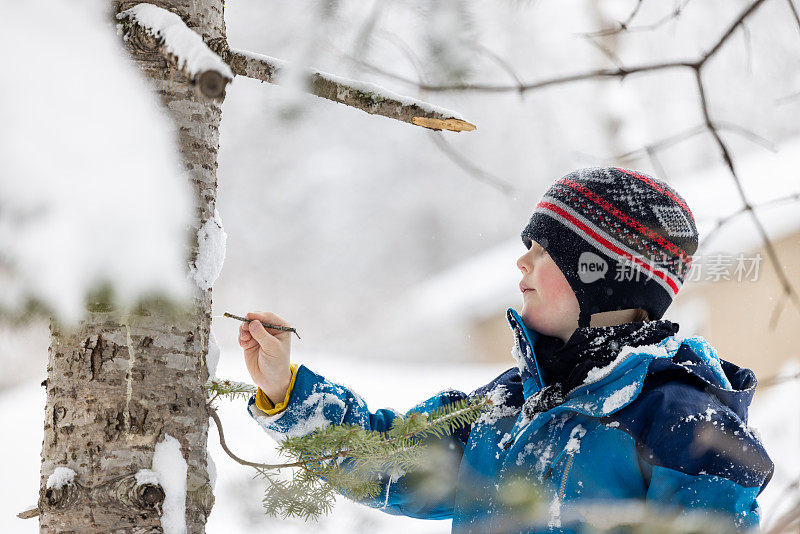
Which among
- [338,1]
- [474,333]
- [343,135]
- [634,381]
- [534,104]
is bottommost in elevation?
[634,381]

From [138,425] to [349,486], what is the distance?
37cm

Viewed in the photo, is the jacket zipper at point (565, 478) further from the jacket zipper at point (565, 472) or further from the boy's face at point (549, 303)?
the boy's face at point (549, 303)

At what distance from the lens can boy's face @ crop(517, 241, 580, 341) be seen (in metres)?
1.51

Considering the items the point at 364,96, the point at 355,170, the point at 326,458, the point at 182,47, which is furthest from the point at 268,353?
the point at 355,170

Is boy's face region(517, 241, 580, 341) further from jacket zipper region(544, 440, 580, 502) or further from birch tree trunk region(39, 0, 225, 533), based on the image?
birch tree trunk region(39, 0, 225, 533)

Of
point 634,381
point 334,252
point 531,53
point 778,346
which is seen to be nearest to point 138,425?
point 634,381

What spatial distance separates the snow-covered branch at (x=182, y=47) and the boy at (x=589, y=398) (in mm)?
573

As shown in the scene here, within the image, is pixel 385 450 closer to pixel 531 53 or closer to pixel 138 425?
pixel 138 425

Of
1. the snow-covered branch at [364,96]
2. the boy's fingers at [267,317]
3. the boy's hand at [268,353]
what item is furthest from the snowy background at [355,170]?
the boy's fingers at [267,317]

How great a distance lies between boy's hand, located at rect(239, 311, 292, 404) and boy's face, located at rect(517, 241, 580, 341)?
543 mm

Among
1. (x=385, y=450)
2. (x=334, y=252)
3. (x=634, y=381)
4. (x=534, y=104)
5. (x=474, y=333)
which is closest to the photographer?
(x=385, y=450)

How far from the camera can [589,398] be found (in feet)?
4.39

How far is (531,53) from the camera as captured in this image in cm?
736

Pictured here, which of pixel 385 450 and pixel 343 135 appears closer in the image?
pixel 385 450
